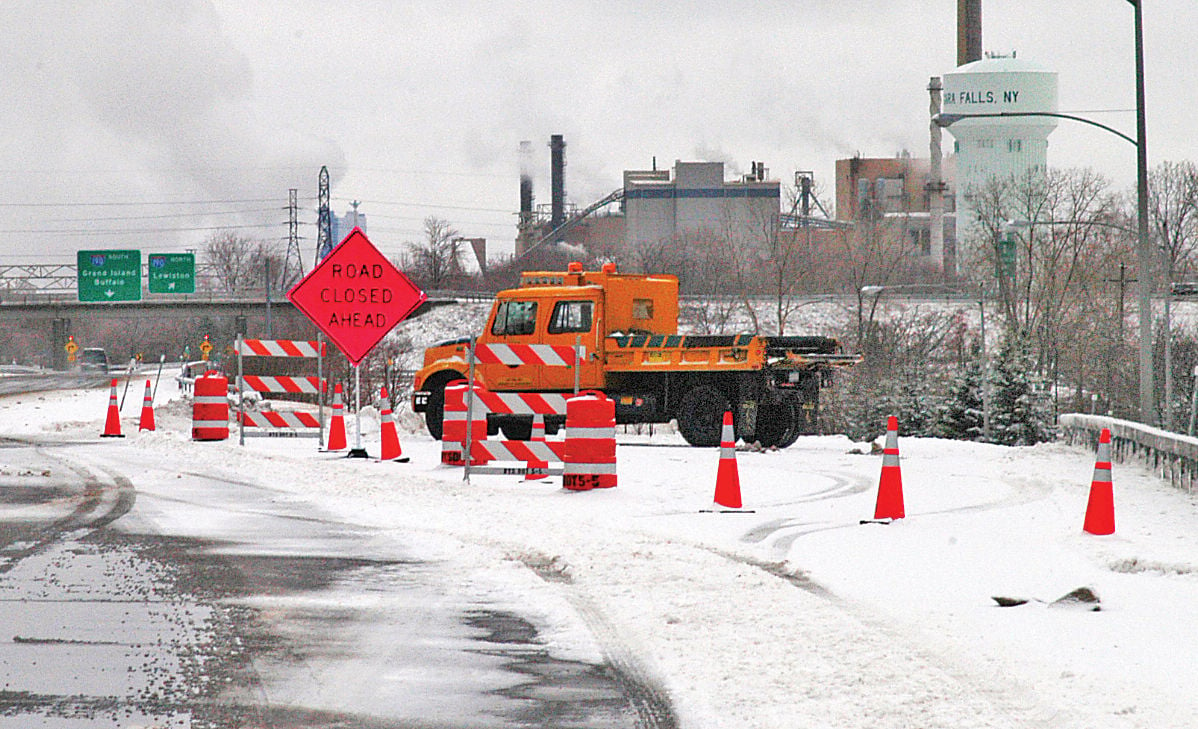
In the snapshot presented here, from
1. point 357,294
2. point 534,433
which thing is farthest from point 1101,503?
point 357,294

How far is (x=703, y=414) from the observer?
82.7ft

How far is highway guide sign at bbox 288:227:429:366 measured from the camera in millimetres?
20078

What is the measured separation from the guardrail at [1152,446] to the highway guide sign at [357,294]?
29.7 feet

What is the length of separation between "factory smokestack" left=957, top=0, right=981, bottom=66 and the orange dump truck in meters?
89.7

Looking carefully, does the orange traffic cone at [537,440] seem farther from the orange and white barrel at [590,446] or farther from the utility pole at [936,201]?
the utility pole at [936,201]

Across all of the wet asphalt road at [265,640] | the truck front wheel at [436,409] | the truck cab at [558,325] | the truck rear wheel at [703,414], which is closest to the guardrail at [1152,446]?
the truck rear wheel at [703,414]

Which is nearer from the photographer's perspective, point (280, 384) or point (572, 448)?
point (572, 448)

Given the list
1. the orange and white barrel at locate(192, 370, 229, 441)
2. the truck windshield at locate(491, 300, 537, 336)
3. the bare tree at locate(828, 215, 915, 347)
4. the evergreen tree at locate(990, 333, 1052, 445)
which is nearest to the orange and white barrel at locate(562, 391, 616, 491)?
the orange and white barrel at locate(192, 370, 229, 441)

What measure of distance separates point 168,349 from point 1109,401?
93533mm

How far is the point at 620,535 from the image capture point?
11.3 m

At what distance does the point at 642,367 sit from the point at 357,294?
6.67m

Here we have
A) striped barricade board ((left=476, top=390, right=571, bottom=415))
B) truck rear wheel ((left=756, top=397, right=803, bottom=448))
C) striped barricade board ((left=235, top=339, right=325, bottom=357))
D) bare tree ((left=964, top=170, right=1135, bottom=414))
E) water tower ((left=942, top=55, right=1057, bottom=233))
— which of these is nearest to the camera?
striped barricade board ((left=476, top=390, right=571, bottom=415))

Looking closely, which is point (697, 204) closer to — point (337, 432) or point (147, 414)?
point (147, 414)

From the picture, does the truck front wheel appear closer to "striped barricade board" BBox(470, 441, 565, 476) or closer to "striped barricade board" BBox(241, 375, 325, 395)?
"striped barricade board" BBox(241, 375, 325, 395)
